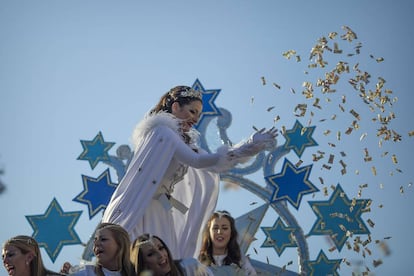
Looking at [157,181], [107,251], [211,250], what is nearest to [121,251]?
[107,251]

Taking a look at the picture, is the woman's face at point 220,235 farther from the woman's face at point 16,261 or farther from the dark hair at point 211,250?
the woman's face at point 16,261

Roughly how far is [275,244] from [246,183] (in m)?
0.80

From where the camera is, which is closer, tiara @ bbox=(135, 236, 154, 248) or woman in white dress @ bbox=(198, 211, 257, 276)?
tiara @ bbox=(135, 236, 154, 248)

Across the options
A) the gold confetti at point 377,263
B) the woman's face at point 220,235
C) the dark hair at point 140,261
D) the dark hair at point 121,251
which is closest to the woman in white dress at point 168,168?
the woman's face at point 220,235

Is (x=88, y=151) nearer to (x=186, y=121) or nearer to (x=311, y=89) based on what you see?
(x=311, y=89)

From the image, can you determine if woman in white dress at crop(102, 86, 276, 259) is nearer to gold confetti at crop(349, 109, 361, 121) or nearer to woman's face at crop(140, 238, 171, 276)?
woman's face at crop(140, 238, 171, 276)

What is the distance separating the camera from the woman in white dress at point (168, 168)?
5.14m

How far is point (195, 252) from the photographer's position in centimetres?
586

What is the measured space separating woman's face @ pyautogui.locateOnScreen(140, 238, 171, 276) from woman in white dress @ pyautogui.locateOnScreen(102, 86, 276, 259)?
3.07 ft

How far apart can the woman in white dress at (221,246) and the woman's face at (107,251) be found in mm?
1733

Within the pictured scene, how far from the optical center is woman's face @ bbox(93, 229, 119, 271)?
437 cm

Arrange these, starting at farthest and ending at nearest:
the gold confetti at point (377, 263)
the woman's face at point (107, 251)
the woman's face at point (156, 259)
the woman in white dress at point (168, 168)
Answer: the gold confetti at point (377, 263)
the woman in white dress at point (168, 168)
the woman's face at point (107, 251)
the woman's face at point (156, 259)

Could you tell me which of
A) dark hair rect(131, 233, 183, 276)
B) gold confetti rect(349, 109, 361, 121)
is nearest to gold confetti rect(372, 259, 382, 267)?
gold confetti rect(349, 109, 361, 121)

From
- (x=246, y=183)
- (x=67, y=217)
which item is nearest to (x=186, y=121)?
(x=246, y=183)
